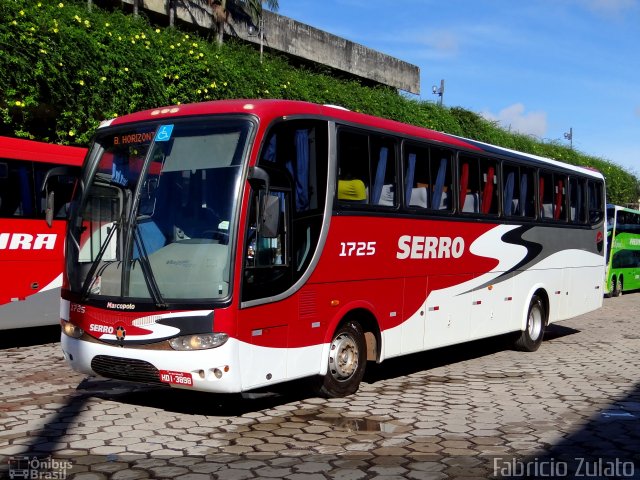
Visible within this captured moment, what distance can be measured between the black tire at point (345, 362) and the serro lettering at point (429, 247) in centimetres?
129

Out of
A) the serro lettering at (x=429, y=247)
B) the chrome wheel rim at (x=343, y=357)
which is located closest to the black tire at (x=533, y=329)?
the serro lettering at (x=429, y=247)

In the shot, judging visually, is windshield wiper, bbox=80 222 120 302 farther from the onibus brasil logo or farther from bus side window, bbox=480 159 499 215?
bus side window, bbox=480 159 499 215

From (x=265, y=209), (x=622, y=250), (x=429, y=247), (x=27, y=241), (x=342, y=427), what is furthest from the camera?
(x=622, y=250)

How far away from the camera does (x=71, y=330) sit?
7.97 meters

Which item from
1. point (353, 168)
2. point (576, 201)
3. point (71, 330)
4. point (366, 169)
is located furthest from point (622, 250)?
point (71, 330)

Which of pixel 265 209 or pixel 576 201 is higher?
pixel 576 201

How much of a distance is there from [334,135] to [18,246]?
610 cm

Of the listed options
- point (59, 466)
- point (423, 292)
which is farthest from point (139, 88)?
point (59, 466)

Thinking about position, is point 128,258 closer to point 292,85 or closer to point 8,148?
point 8,148

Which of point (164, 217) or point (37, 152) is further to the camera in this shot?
point (37, 152)

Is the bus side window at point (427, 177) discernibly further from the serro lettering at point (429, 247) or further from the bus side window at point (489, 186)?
the bus side window at point (489, 186)

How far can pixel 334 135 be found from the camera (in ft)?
28.6

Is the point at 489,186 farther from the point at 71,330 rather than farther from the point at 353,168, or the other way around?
the point at 71,330

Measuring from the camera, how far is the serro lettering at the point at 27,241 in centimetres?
1205
